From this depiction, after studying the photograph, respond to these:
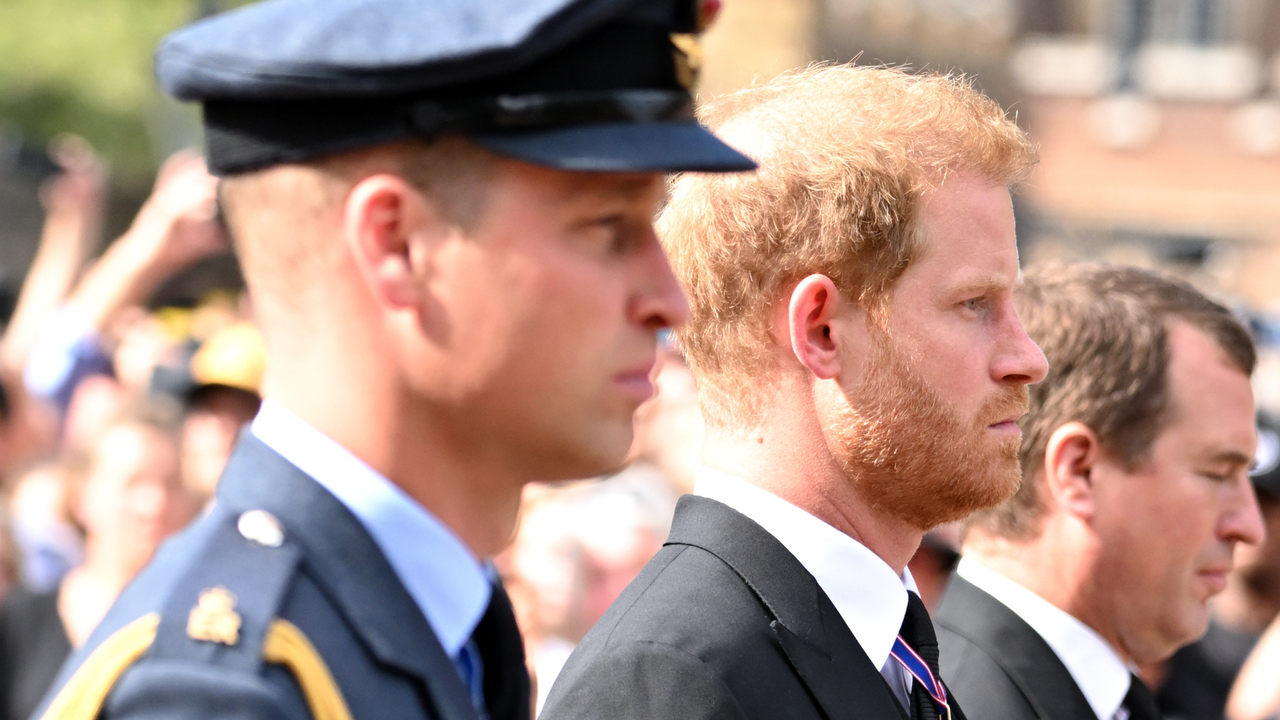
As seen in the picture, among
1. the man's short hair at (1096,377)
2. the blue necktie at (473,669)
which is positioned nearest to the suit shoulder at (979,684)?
the man's short hair at (1096,377)

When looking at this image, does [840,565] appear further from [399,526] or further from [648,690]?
[399,526]

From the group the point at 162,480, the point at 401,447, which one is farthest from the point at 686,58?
the point at 162,480

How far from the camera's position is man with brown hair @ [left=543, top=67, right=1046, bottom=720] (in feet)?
6.90

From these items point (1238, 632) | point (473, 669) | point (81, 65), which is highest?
point (473, 669)

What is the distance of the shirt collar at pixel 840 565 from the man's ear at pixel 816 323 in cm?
20

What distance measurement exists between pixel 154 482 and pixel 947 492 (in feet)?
9.16

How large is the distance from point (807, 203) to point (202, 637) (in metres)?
1.17

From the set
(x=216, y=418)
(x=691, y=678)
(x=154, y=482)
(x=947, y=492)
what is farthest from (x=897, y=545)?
(x=216, y=418)

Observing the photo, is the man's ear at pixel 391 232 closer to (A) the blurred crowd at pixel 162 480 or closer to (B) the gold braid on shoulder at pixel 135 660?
(B) the gold braid on shoulder at pixel 135 660

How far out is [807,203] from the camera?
216 centimetres

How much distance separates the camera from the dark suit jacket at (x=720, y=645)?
1861 millimetres

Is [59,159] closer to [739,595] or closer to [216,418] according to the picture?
[216,418]

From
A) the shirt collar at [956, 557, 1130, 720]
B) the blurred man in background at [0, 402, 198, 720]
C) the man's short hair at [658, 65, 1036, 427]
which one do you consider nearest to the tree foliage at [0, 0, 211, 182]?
the blurred man in background at [0, 402, 198, 720]

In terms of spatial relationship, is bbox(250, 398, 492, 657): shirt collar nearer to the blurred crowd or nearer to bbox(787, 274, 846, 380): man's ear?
bbox(787, 274, 846, 380): man's ear
